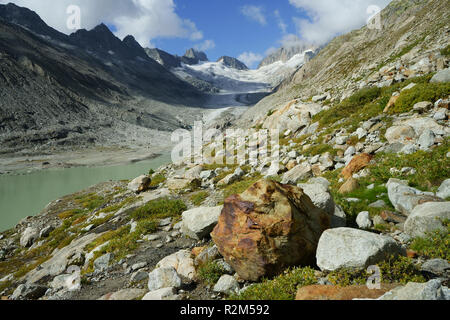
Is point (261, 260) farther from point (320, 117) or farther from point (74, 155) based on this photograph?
point (74, 155)

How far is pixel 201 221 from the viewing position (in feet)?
29.2

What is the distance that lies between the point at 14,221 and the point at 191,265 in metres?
30.6

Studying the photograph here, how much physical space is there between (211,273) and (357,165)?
8.30 metres

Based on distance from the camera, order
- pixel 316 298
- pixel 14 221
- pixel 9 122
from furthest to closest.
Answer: pixel 9 122, pixel 14 221, pixel 316 298

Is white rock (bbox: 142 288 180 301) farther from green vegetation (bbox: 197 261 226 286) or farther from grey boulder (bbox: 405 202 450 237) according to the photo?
grey boulder (bbox: 405 202 450 237)

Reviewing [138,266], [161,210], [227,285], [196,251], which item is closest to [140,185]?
[161,210]

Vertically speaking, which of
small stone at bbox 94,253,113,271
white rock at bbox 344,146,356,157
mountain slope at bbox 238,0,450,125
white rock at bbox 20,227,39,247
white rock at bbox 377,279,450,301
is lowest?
white rock at bbox 20,227,39,247

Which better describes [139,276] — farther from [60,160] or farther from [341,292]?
[60,160]

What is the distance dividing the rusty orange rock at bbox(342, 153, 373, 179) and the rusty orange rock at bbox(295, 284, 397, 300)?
736 cm

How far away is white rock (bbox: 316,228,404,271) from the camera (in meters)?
4.87

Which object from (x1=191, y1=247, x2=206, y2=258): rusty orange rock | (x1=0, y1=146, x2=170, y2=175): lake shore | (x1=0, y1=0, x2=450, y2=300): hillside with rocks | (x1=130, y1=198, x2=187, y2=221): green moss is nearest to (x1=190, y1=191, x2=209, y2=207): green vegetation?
(x1=0, y1=0, x2=450, y2=300): hillside with rocks

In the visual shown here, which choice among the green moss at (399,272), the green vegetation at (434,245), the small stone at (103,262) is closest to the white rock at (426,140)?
the green vegetation at (434,245)

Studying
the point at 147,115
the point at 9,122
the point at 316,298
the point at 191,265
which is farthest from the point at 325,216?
the point at 147,115
